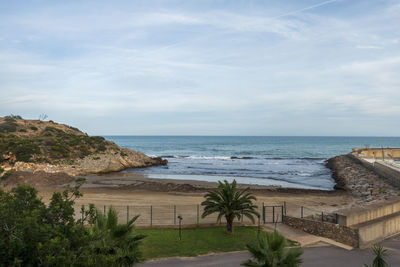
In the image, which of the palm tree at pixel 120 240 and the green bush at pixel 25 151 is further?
the green bush at pixel 25 151

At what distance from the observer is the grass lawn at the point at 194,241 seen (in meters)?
18.1

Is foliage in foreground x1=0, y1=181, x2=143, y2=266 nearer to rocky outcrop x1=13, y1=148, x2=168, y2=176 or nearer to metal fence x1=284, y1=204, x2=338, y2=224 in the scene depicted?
metal fence x1=284, y1=204, x2=338, y2=224

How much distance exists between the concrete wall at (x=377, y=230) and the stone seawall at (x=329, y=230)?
434 mm

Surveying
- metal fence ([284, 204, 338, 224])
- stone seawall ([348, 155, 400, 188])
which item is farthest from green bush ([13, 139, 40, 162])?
stone seawall ([348, 155, 400, 188])

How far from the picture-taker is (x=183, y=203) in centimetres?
3341

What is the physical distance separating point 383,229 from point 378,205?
2618mm

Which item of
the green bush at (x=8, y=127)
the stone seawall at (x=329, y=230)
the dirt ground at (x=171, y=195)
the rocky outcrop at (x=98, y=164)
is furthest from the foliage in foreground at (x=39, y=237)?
the green bush at (x=8, y=127)

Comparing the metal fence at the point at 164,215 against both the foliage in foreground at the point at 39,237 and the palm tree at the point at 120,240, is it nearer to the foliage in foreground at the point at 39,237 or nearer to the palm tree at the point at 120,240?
the palm tree at the point at 120,240

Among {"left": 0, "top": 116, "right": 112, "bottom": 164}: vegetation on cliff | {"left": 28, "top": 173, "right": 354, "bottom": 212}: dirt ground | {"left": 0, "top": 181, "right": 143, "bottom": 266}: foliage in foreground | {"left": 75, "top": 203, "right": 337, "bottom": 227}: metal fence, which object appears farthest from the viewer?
{"left": 0, "top": 116, "right": 112, "bottom": 164}: vegetation on cliff

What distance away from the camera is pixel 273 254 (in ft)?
→ 35.3

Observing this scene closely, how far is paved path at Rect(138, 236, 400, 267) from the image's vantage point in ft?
53.5

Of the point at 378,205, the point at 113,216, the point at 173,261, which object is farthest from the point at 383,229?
the point at 113,216

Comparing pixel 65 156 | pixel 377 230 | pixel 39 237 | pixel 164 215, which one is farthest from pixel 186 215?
pixel 65 156

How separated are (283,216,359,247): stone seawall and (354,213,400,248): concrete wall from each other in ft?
1.42
